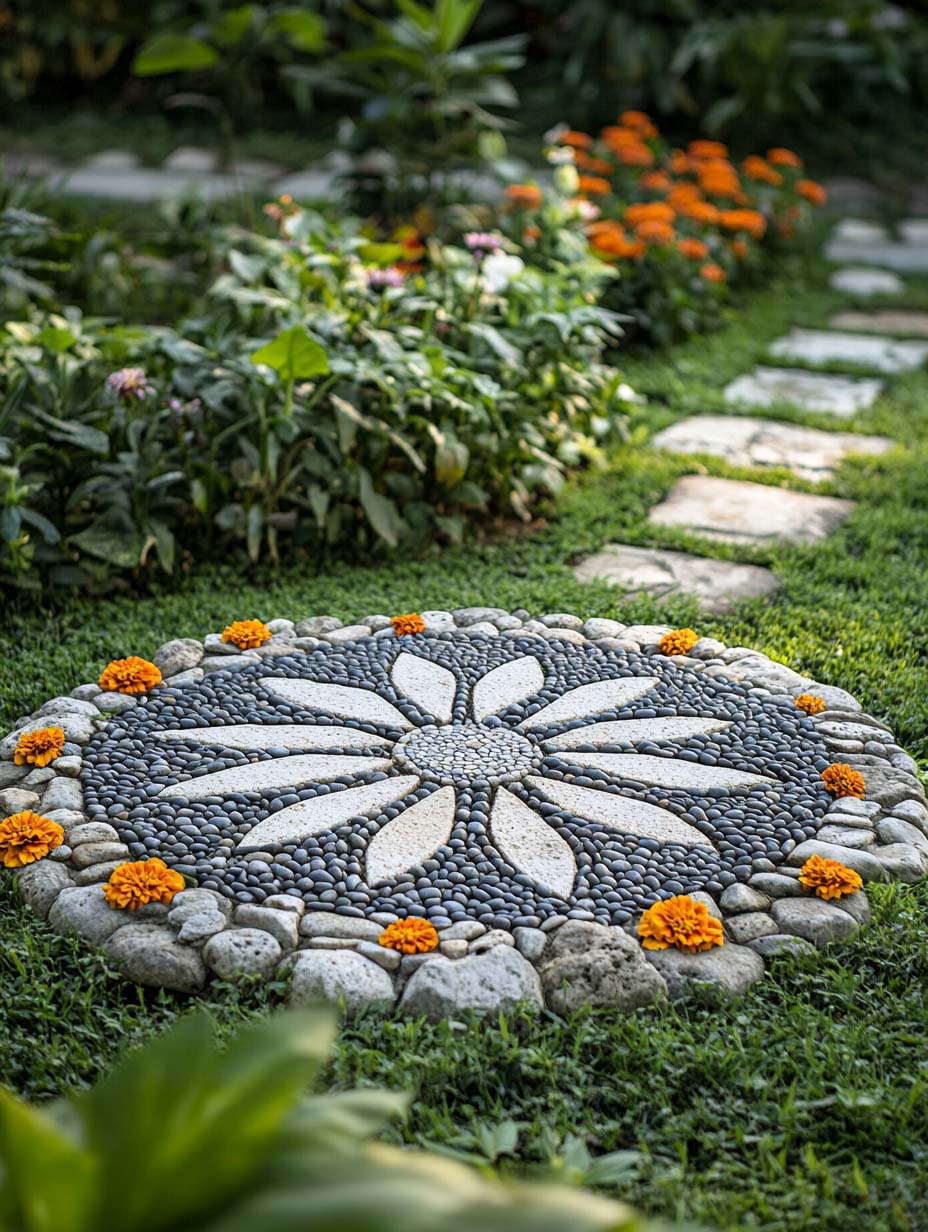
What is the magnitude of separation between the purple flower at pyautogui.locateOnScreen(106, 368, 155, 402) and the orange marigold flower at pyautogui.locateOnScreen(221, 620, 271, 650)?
0.72 meters

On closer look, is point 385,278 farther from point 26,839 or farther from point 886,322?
point 886,322

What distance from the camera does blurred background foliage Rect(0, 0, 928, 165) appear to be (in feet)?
25.2

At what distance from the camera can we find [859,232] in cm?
728

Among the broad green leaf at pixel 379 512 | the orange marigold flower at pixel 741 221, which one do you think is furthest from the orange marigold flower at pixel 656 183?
the broad green leaf at pixel 379 512

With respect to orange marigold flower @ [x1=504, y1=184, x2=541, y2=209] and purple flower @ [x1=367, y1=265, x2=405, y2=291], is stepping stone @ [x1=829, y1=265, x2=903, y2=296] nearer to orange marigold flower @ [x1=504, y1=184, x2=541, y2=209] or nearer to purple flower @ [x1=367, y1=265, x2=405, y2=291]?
orange marigold flower @ [x1=504, y1=184, x2=541, y2=209]

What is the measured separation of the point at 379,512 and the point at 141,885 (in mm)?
1508

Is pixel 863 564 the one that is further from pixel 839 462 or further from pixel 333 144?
pixel 333 144

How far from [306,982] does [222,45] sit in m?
4.73

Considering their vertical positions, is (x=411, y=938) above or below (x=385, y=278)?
below

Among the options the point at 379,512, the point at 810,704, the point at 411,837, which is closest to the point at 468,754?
the point at 411,837

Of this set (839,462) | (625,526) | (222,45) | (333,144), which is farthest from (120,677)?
(333,144)

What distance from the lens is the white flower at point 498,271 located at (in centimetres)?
376

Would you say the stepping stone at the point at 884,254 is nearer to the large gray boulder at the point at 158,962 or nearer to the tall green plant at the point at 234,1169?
the large gray boulder at the point at 158,962

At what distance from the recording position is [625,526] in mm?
3623
